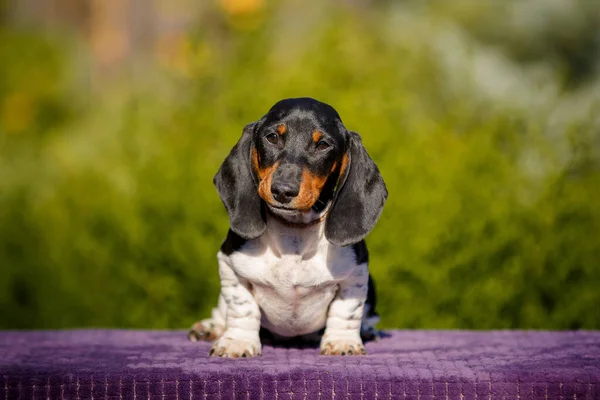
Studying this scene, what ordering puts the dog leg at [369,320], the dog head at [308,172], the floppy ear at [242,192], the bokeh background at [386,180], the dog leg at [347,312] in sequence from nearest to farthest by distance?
the dog head at [308,172]
the floppy ear at [242,192]
the dog leg at [347,312]
the dog leg at [369,320]
the bokeh background at [386,180]

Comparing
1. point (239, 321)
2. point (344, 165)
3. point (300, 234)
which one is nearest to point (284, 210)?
point (300, 234)

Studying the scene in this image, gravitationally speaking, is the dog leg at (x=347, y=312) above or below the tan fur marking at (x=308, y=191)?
below

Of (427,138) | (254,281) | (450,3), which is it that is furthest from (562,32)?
(254,281)

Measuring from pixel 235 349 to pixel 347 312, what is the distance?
0.55 metres

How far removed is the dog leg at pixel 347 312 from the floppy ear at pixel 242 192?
51cm

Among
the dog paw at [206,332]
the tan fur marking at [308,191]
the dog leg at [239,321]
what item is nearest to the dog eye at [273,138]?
the tan fur marking at [308,191]

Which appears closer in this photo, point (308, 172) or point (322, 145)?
point (308, 172)

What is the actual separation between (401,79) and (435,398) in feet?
15.1

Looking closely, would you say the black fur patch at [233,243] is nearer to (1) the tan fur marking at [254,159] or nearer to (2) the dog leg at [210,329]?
(1) the tan fur marking at [254,159]

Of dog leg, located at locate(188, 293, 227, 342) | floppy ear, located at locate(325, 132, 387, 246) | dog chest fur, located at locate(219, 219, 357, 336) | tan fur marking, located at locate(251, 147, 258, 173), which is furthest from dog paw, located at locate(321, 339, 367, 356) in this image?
tan fur marking, located at locate(251, 147, 258, 173)

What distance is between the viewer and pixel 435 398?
11.1ft

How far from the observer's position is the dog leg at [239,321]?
392cm

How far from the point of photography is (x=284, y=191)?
3.56m

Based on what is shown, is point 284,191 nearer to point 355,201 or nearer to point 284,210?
point 284,210
